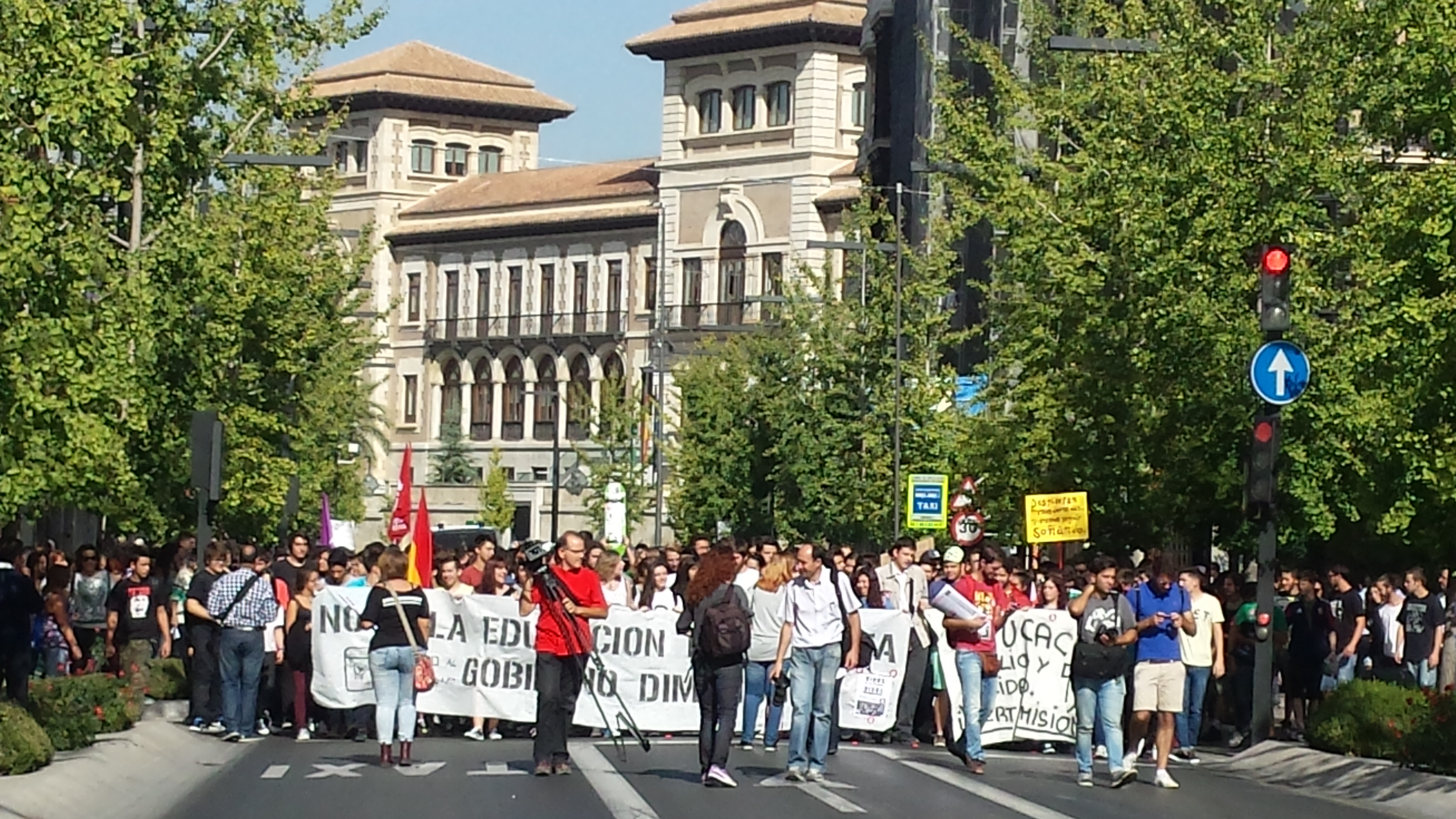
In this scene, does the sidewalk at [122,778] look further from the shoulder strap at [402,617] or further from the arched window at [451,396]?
the arched window at [451,396]

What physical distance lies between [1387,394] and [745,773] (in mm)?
7310

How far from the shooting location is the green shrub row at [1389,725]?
2269cm

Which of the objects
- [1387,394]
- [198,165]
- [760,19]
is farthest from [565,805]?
[760,19]

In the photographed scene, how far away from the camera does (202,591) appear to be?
27.5 m

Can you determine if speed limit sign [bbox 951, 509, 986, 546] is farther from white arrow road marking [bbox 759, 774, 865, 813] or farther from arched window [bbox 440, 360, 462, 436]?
arched window [bbox 440, 360, 462, 436]

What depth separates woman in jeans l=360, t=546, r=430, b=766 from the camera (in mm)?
23375

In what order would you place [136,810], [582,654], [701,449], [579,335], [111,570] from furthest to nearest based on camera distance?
[579,335]
[701,449]
[111,570]
[582,654]
[136,810]

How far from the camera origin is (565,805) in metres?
20.0

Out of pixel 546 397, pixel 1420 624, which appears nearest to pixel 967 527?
pixel 1420 624

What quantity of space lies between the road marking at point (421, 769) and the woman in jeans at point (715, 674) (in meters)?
2.13

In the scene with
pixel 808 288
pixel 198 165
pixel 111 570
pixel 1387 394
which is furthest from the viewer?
pixel 808 288

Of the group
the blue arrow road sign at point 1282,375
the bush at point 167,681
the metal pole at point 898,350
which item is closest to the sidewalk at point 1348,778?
the blue arrow road sign at point 1282,375

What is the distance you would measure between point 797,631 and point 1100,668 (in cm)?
228

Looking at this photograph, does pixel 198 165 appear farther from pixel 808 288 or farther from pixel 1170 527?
pixel 808 288
